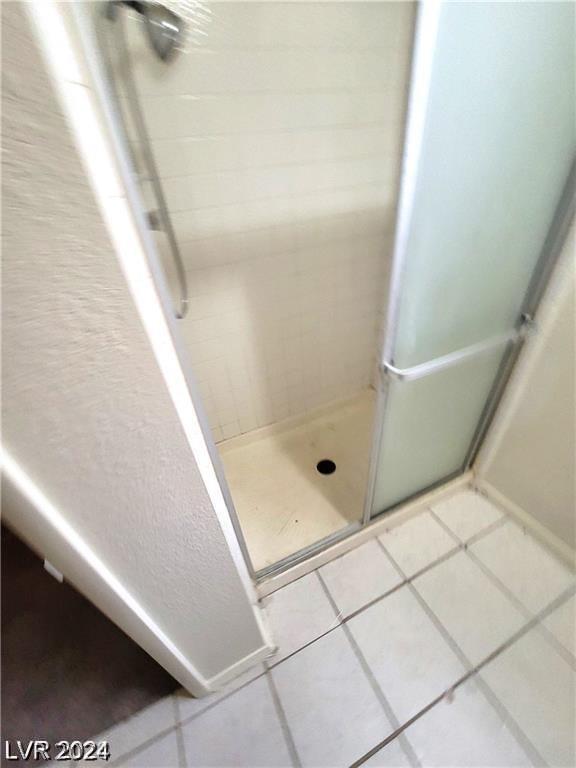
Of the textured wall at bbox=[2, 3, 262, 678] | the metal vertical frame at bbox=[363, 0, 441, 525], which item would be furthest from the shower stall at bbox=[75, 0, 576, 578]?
the textured wall at bbox=[2, 3, 262, 678]

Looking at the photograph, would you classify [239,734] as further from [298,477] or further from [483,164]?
[483,164]

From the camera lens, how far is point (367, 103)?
3.61 ft

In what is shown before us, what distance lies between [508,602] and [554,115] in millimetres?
1357

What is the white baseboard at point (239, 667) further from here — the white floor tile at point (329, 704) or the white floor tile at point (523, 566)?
the white floor tile at point (523, 566)

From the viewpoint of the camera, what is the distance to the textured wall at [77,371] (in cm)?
23

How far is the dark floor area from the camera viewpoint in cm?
84

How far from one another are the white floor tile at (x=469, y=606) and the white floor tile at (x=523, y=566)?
0.18 feet

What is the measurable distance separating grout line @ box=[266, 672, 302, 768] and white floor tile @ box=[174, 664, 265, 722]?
44 millimetres

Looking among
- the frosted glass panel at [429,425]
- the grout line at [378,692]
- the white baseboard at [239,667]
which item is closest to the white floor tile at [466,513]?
the frosted glass panel at [429,425]

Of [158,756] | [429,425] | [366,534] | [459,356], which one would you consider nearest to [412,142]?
[459,356]

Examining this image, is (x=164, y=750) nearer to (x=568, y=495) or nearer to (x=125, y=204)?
(x=125, y=204)

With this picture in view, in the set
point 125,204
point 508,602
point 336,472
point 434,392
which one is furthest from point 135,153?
point 508,602

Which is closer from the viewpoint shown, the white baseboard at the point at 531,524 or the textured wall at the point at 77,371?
the textured wall at the point at 77,371

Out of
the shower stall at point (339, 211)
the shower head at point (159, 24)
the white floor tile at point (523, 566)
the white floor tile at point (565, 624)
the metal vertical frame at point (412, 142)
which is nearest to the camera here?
the metal vertical frame at point (412, 142)
